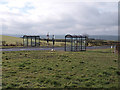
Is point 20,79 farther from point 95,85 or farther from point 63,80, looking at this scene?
point 95,85

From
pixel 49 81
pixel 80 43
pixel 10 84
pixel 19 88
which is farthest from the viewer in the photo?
pixel 80 43

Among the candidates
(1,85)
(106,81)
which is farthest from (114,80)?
(1,85)

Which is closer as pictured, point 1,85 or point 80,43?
point 1,85

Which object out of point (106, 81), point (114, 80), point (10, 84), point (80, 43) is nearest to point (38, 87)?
point (10, 84)

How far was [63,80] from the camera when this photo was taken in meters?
8.25

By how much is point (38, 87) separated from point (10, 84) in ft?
4.16

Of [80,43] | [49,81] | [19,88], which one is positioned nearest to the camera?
[19,88]

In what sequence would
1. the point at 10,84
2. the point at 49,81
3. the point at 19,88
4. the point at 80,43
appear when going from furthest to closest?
the point at 80,43 < the point at 49,81 < the point at 10,84 < the point at 19,88

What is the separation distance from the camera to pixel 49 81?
26.4ft

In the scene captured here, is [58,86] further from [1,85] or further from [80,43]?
[80,43]

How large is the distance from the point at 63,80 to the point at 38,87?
151 cm

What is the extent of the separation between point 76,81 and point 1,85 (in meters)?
3.28

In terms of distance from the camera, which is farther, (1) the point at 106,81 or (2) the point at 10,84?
(1) the point at 106,81

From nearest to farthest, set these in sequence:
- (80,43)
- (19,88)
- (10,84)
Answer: (19,88)
(10,84)
(80,43)
